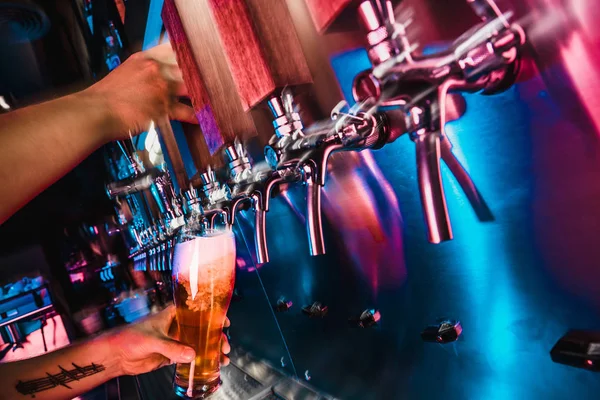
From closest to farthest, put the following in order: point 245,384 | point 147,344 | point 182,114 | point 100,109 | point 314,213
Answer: point 314,213 < point 100,109 < point 147,344 < point 182,114 < point 245,384

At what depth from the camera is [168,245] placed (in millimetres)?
2861

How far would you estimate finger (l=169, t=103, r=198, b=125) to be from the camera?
1634mm

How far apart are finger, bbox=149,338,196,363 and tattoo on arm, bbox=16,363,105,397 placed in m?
0.48

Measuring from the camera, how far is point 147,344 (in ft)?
4.70

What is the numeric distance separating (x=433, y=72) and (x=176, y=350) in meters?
1.15

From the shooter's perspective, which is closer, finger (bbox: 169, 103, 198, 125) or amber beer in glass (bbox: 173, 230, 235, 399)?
amber beer in glass (bbox: 173, 230, 235, 399)

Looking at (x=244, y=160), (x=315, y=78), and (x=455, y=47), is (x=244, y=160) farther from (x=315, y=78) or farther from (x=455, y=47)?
(x=455, y=47)

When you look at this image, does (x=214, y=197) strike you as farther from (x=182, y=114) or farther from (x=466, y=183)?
(x=466, y=183)

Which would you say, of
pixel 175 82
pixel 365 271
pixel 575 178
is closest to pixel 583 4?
pixel 575 178

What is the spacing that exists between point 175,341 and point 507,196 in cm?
115

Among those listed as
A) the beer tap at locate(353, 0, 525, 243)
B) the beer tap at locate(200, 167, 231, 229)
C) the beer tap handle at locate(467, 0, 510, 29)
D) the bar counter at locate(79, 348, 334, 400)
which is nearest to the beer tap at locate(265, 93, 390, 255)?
the beer tap at locate(353, 0, 525, 243)

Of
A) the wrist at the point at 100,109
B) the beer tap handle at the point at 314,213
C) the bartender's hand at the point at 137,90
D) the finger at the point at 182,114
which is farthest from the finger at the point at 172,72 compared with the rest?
the beer tap handle at the point at 314,213

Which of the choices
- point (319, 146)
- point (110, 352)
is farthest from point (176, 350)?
point (319, 146)

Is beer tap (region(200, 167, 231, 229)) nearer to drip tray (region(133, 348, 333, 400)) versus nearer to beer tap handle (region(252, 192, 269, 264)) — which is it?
beer tap handle (region(252, 192, 269, 264))
